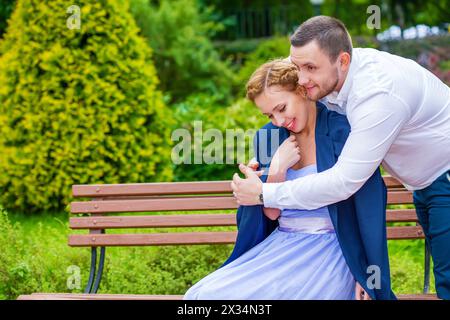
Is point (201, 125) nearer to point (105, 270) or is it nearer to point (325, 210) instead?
point (105, 270)

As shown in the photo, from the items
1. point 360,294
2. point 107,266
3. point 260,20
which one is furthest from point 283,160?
point 260,20

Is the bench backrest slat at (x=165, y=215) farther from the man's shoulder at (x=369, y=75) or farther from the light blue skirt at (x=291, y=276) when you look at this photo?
the man's shoulder at (x=369, y=75)

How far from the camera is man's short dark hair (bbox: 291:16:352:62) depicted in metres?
3.09

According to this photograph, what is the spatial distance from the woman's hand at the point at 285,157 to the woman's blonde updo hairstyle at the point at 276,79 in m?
0.24

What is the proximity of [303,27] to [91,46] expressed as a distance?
407cm

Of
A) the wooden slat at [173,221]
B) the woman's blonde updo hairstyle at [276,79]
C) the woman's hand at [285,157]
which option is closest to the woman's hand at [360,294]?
the woman's hand at [285,157]

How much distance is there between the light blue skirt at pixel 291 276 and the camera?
3.25 m

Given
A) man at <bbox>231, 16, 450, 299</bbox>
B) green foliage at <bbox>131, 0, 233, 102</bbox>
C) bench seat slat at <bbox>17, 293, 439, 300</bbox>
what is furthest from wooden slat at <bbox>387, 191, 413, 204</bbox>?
green foliage at <bbox>131, 0, 233, 102</bbox>

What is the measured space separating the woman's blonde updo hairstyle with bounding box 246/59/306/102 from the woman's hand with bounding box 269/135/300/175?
239 mm

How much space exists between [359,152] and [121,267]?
8.07 feet

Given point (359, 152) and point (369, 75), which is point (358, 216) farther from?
point (369, 75)

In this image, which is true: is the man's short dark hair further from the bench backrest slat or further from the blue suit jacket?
the bench backrest slat

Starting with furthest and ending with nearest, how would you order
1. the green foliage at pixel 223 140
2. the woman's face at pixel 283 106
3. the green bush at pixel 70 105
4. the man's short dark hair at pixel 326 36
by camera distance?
the green foliage at pixel 223 140, the green bush at pixel 70 105, the woman's face at pixel 283 106, the man's short dark hair at pixel 326 36

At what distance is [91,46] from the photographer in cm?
687
